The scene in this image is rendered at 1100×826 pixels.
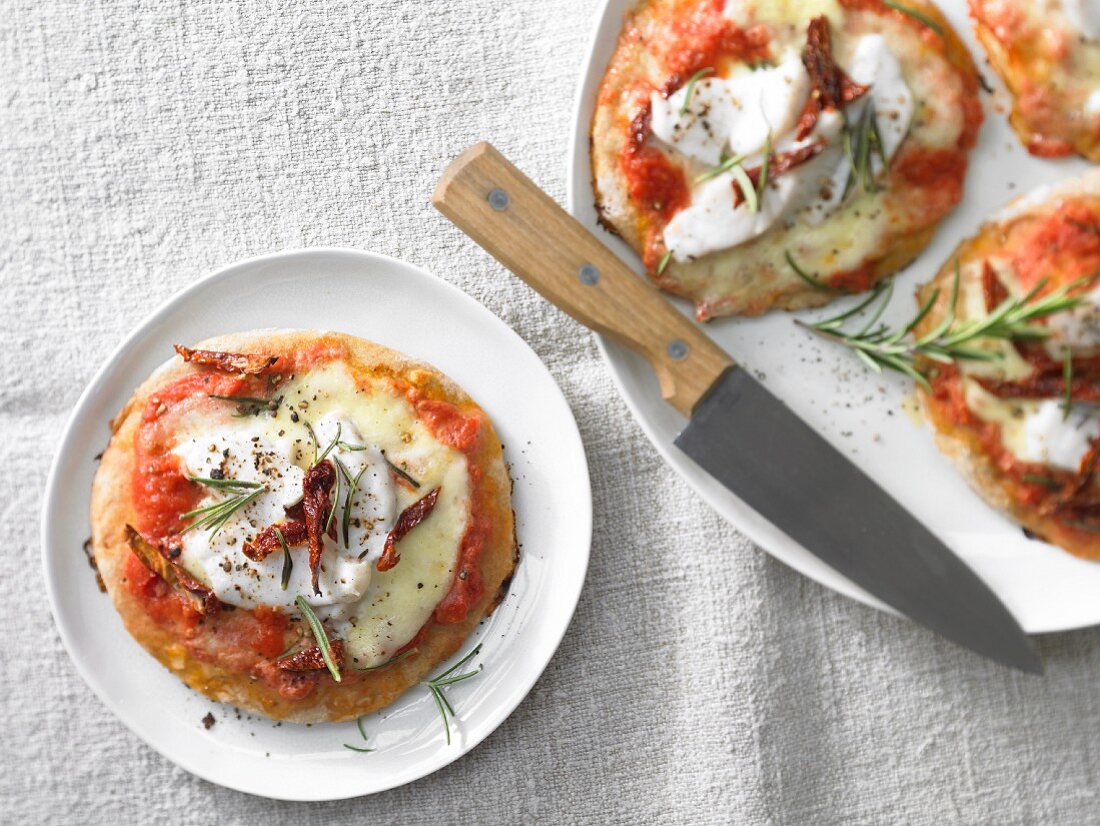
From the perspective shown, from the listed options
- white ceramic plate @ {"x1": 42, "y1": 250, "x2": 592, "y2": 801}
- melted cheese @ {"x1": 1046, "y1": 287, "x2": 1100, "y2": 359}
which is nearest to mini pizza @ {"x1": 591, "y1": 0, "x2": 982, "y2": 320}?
melted cheese @ {"x1": 1046, "y1": 287, "x2": 1100, "y2": 359}

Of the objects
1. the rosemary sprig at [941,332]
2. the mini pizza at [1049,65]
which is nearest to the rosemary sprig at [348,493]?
the rosemary sprig at [941,332]

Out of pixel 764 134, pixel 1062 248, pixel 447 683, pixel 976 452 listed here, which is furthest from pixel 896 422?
pixel 447 683

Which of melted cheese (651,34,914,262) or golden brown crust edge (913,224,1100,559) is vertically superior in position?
melted cheese (651,34,914,262)

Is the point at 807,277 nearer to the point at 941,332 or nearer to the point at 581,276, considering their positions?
the point at 941,332

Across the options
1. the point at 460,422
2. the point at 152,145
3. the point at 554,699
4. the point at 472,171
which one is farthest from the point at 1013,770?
the point at 152,145

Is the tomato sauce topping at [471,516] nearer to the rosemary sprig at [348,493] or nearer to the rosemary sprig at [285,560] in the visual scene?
the rosemary sprig at [348,493]

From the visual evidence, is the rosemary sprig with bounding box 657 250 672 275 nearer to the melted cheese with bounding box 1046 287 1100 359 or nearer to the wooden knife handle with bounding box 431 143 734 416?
the wooden knife handle with bounding box 431 143 734 416

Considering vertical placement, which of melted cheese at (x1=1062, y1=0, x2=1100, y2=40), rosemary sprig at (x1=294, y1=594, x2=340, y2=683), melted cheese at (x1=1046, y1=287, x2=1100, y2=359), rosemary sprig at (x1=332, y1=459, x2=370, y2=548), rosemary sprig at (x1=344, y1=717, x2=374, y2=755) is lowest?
rosemary sprig at (x1=344, y1=717, x2=374, y2=755)
